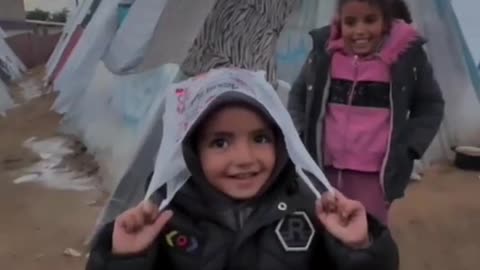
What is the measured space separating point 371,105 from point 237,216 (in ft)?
4.62

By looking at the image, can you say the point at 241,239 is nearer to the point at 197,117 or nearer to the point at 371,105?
the point at 197,117

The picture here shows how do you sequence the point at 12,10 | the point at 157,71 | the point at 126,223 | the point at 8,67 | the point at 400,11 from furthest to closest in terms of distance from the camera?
the point at 12,10
the point at 8,67
the point at 157,71
the point at 400,11
the point at 126,223

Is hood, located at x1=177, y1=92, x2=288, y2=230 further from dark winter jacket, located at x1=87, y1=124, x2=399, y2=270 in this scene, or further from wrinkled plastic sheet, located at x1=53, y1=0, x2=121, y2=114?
wrinkled plastic sheet, located at x1=53, y1=0, x2=121, y2=114

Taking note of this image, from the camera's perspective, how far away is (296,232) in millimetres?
1778

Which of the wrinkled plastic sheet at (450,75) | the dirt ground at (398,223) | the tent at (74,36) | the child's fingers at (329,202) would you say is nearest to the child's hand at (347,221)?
the child's fingers at (329,202)

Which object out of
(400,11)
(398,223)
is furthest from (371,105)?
(398,223)

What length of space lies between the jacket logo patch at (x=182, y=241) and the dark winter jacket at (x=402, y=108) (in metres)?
1.41

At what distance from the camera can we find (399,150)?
3.08 metres

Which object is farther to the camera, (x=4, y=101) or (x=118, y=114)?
(x=4, y=101)

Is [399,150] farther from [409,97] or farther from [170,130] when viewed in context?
[170,130]

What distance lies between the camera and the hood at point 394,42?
305 centimetres

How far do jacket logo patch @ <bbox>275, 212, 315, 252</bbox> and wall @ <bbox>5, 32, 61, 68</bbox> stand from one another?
46.6 ft

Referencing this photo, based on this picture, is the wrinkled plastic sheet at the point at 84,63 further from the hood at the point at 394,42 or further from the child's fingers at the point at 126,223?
the child's fingers at the point at 126,223

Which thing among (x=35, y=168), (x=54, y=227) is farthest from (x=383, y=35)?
(x=35, y=168)
